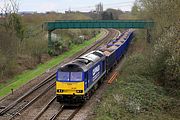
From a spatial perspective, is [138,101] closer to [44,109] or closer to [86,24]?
[44,109]

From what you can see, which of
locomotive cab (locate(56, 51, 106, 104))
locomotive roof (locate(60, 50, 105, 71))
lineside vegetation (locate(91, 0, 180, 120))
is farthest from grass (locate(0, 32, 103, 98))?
lineside vegetation (locate(91, 0, 180, 120))

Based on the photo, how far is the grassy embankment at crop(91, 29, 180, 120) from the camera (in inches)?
825

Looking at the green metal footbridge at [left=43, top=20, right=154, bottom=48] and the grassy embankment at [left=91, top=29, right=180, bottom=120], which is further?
the green metal footbridge at [left=43, top=20, right=154, bottom=48]

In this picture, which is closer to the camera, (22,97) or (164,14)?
(22,97)

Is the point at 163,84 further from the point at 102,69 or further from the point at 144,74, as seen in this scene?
the point at 102,69

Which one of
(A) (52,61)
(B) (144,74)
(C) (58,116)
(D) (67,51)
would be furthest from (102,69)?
(D) (67,51)

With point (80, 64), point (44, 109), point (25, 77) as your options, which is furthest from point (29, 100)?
point (25, 77)

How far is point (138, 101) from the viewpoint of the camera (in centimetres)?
2364

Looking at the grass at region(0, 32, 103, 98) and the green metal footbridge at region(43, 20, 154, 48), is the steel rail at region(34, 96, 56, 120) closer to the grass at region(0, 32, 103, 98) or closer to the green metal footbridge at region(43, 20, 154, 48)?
the grass at region(0, 32, 103, 98)

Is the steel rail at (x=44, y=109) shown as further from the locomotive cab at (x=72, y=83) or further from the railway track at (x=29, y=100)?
the locomotive cab at (x=72, y=83)

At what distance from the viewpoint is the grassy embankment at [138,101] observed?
2095cm

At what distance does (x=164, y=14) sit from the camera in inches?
1572

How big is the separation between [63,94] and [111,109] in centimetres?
421

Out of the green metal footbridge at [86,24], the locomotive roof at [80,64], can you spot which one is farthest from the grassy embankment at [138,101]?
the green metal footbridge at [86,24]
